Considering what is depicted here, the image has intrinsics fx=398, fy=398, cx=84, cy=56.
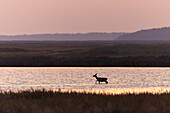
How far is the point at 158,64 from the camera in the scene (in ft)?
214

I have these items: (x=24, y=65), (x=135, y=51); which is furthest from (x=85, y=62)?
(x=135, y=51)

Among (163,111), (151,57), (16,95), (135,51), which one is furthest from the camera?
(135,51)

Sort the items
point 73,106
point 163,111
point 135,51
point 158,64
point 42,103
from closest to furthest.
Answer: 1. point 163,111
2. point 73,106
3. point 42,103
4. point 158,64
5. point 135,51

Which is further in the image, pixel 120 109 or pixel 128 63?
pixel 128 63

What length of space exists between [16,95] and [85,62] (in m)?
45.6

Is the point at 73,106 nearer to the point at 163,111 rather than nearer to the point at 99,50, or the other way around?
the point at 163,111

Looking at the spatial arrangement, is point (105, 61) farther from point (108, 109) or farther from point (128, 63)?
point (108, 109)

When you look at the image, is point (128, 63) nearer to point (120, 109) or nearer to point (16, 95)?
point (16, 95)

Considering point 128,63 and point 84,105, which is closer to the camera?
point 84,105

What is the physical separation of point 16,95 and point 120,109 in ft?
27.8

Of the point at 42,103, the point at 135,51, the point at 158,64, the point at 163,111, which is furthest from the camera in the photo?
the point at 135,51

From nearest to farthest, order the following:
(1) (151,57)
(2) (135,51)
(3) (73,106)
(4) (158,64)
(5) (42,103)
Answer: (3) (73,106) < (5) (42,103) < (4) (158,64) < (1) (151,57) < (2) (135,51)

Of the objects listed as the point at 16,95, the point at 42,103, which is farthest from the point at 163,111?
the point at 16,95

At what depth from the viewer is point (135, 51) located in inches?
3467
